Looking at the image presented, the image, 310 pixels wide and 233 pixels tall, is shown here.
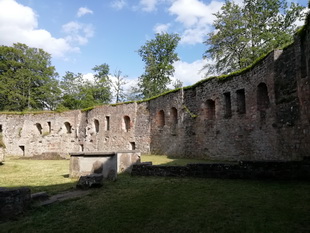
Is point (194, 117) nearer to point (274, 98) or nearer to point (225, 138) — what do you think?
point (225, 138)

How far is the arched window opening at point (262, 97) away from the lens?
10.5 m

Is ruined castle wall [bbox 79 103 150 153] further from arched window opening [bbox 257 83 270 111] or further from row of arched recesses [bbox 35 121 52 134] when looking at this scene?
arched window opening [bbox 257 83 270 111]

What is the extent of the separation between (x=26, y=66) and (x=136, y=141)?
78.6 ft

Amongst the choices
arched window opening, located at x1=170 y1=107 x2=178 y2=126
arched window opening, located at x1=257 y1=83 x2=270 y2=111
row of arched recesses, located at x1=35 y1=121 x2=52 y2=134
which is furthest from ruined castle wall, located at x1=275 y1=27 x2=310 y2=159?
row of arched recesses, located at x1=35 y1=121 x2=52 y2=134

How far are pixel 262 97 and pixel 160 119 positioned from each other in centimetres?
894

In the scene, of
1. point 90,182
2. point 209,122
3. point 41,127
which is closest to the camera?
point 90,182

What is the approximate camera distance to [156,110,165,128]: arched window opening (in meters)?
18.0

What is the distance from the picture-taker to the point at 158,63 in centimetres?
3294

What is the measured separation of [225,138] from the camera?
1238 cm

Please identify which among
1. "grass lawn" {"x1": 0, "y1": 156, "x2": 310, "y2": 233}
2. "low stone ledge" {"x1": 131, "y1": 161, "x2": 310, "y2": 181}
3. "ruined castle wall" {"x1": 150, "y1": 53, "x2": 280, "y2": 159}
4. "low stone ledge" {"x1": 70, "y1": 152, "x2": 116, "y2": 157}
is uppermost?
"ruined castle wall" {"x1": 150, "y1": 53, "x2": 280, "y2": 159}

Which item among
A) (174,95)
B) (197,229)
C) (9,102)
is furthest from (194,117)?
(9,102)

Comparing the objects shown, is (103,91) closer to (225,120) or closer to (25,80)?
(25,80)

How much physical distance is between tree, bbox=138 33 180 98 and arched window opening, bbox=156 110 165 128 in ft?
46.9

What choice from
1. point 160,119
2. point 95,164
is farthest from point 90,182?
point 160,119
